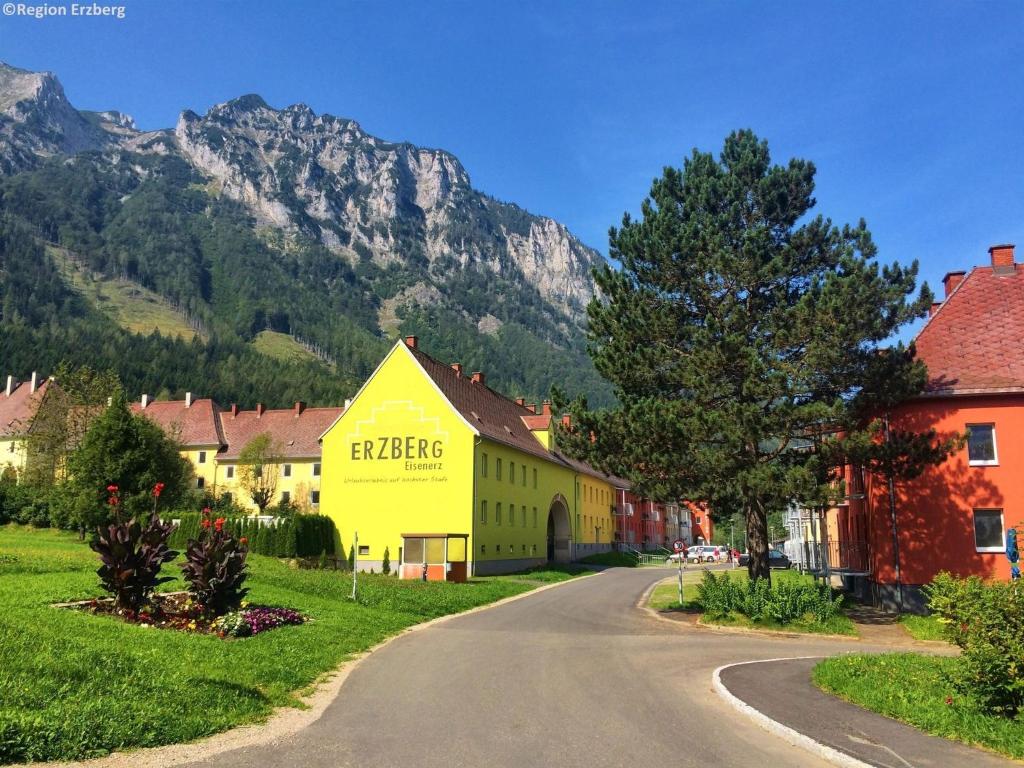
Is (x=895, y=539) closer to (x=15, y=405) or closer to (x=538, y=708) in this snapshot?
(x=538, y=708)

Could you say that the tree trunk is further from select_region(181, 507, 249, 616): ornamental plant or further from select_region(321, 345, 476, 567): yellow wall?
select_region(321, 345, 476, 567): yellow wall

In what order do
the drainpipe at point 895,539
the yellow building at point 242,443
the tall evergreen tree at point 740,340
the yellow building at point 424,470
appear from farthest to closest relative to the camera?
1. the yellow building at point 242,443
2. the yellow building at point 424,470
3. the drainpipe at point 895,539
4. the tall evergreen tree at point 740,340

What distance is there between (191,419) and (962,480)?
75.0m

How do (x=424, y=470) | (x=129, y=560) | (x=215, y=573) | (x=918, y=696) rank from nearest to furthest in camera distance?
(x=918, y=696) → (x=129, y=560) → (x=215, y=573) → (x=424, y=470)

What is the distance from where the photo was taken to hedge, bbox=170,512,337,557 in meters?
40.8

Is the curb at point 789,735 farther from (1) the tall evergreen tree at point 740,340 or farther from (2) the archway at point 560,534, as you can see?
(2) the archway at point 560,534

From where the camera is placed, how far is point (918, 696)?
10.7 metres

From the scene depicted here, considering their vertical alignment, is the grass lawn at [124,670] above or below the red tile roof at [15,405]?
below

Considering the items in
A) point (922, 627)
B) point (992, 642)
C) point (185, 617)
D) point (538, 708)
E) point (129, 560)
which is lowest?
point (922, 627)

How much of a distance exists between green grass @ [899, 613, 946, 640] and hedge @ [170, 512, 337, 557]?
2998 centimetres

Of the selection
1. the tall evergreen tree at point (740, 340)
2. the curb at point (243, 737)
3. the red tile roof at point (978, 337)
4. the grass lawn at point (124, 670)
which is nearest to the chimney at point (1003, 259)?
the red tile roof at point (978, 337)

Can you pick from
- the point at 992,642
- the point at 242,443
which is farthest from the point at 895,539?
the point at 242,443

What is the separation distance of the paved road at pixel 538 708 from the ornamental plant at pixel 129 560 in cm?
487

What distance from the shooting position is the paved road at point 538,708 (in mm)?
8336
